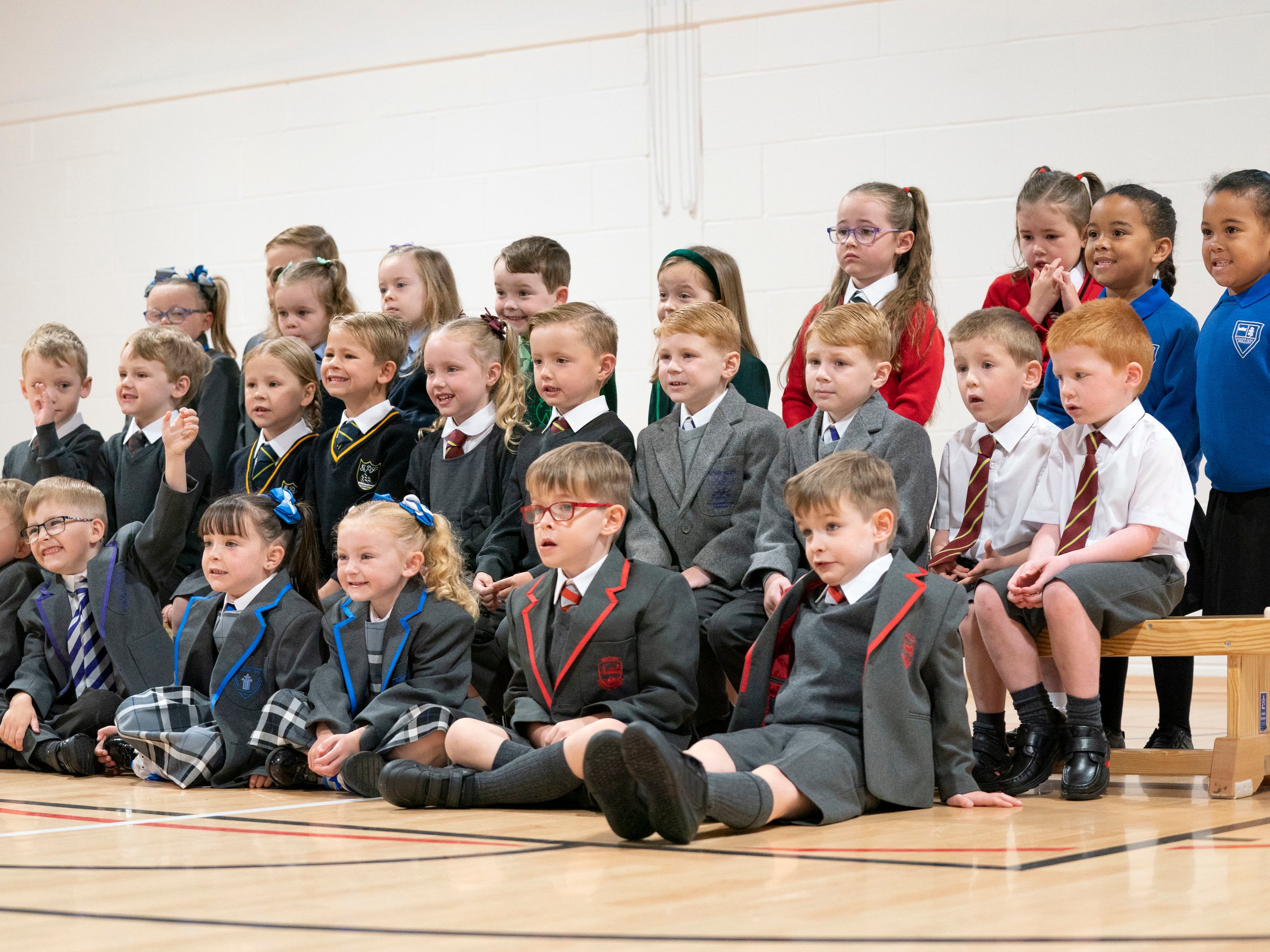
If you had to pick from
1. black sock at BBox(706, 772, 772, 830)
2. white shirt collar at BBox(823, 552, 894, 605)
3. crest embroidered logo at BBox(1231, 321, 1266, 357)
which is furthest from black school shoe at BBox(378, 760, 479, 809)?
crest embroidered logo at BBox(1231, 321, 1266, 357)

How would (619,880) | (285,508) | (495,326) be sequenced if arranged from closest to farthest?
(619,880) → (285,508) → (495,326)

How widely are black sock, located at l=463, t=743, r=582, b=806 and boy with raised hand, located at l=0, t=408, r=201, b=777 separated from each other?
1304mm

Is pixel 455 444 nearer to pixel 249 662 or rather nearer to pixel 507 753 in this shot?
pixel 249 662

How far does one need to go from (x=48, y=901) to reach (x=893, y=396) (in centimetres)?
236

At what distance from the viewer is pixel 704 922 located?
5.57 feet

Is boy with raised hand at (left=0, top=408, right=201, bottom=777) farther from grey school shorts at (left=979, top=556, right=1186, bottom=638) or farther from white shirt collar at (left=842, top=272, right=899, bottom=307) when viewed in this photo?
grey school shorts at (left=979, top=556, right=1186, bottom=638)

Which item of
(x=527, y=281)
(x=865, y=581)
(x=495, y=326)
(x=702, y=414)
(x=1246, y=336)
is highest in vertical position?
(x=527, y=281)

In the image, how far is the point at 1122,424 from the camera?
121 inches

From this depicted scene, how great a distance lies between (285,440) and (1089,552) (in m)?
2.21

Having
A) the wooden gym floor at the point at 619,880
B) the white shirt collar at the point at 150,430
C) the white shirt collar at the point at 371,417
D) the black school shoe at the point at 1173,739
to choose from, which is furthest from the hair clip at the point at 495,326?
the black school shoe at the point at 1173,739

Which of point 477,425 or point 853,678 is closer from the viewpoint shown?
point 853,678

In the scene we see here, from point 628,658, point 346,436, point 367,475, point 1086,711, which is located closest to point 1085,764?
point 1086,711

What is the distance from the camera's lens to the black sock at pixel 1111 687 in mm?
3377

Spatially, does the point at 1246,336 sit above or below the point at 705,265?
below
